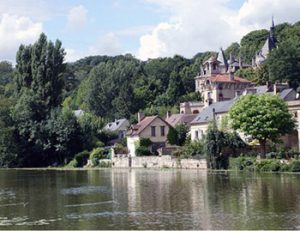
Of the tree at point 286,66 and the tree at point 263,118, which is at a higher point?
the tree at point 286,66

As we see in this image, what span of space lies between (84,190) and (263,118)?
2552cm

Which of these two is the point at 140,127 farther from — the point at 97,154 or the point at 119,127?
the point at 119,127

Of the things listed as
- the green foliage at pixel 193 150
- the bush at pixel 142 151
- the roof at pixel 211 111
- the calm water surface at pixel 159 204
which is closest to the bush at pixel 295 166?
the calm water surface at pixel 159 204

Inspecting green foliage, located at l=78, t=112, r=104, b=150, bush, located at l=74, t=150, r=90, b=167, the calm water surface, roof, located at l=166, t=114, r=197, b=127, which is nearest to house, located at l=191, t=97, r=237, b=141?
roof, located at l=166, t=114, r=197, b=127

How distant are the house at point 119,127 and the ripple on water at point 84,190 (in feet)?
190

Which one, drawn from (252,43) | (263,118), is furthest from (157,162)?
(252,43)

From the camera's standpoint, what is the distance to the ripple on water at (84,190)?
4860 centimetres

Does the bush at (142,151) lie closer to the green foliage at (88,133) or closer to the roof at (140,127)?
the roof at (140,127)

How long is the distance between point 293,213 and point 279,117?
36.9 meters

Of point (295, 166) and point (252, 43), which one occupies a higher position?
point (252, 43)

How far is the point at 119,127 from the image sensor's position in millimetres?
116000

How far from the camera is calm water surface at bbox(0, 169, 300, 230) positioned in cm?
3098

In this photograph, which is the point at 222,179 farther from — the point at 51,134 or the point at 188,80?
the point at 188,80

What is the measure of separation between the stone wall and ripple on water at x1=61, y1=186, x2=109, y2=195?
77.8 feet
